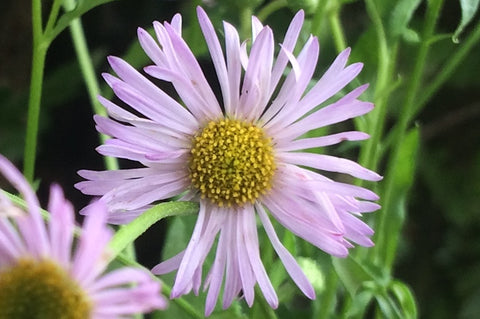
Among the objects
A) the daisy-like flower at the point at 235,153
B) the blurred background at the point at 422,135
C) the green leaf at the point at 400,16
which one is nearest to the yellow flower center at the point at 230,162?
the daisy-like flower at the point at 235,153

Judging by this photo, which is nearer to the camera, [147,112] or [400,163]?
[147,112]

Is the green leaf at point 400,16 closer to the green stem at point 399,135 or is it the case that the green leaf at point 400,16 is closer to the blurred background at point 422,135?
the green stem at point 399,135

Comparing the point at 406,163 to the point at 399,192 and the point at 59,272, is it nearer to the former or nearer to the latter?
the point at 399,192

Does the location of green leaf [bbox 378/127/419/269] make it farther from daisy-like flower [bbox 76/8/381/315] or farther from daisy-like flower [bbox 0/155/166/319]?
daisy-like flower [bbox 0/155/166/319]

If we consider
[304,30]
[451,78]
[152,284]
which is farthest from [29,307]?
[451,78]

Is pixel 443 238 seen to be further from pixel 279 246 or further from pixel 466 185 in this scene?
pixel 279 246

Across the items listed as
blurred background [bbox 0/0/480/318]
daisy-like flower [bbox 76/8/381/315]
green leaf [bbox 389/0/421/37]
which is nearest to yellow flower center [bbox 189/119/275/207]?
daisy-like flower [bbox 76/8/381/315]

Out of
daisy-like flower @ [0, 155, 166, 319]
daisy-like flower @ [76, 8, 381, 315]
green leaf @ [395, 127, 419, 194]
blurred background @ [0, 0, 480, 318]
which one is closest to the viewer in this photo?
daisy-like flower @ [0, 155, 166, 319]
